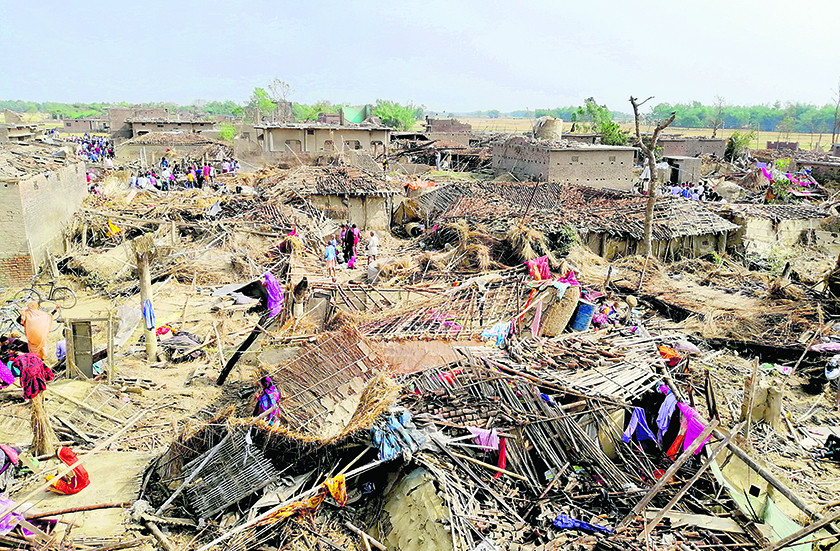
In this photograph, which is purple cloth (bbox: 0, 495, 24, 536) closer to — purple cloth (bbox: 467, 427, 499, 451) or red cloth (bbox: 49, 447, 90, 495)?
red cloth (bbox: 49, 447, 90, 495)

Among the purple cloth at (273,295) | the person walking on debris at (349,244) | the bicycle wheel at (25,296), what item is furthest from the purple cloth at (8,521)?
the person walking on debris at (349,244)

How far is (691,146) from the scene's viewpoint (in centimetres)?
3634

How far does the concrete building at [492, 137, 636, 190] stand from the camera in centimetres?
2269

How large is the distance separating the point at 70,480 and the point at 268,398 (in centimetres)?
218

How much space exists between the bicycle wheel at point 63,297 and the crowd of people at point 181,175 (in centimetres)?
891

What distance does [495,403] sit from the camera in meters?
6.35

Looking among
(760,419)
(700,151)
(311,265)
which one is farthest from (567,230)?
(700,151)

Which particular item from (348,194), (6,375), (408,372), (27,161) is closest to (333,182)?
(348,194)

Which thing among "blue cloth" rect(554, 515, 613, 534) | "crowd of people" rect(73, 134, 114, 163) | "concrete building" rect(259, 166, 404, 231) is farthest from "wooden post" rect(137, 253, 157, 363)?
"crowd of people" rect(73, 134, 114, 163)

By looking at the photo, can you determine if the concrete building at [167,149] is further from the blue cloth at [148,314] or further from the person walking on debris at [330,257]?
the blue cloth at [148,314]

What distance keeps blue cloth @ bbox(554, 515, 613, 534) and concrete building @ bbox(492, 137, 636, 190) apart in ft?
58.7

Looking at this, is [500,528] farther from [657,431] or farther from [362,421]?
[657,431]

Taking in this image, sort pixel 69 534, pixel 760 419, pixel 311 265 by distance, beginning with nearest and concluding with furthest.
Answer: pixel 69 534
pixel 760 419
pixel 311 265

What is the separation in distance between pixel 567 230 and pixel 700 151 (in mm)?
25537
